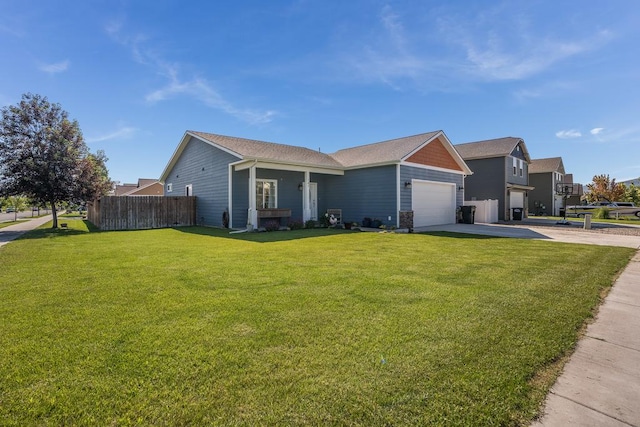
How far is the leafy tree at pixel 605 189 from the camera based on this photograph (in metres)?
37.0

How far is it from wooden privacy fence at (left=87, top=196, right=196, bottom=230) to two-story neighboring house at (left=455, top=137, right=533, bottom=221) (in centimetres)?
2069

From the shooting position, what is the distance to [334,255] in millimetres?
7129

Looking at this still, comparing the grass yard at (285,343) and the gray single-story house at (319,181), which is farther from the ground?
the gray single-story house at (319,181)

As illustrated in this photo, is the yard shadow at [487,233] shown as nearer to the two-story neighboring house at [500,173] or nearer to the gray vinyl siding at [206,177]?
the gray vinyl siding at [206,177]

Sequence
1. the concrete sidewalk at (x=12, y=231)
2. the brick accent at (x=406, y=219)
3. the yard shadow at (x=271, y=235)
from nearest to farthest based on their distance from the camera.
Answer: the yard shadow at (x=271, y=235) → the concrete sidewalk at (x=12, y=231) → the brick accent at (x=406, y=219)

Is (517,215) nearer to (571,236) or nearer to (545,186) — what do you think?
(571,236)

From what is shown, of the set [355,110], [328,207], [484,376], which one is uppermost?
[355,110]

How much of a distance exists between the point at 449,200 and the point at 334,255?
510 inches

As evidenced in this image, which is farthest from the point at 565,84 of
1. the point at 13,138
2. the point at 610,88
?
the point at 13,138

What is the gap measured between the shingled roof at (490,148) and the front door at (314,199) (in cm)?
1418

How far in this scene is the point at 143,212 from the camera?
15461 millimetres

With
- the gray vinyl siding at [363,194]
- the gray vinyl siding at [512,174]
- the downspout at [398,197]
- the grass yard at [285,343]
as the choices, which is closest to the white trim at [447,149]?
the downspout at [398,197]

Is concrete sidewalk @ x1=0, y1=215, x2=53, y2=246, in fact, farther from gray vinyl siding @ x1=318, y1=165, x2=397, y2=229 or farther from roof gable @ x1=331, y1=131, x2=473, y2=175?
roof gable @ x1=331, y1=131, x2=473, y2=175

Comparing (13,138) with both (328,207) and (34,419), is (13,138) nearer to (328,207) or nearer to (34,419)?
(328,207)
